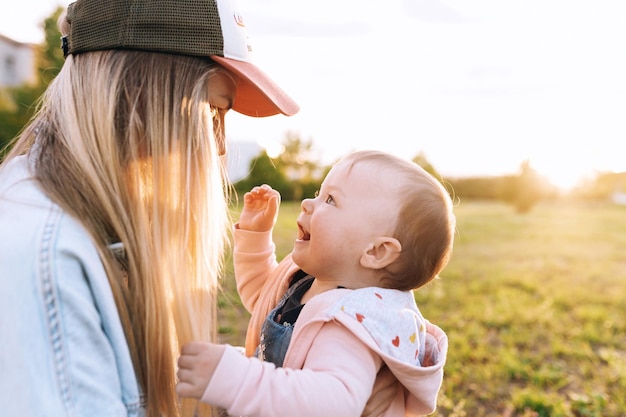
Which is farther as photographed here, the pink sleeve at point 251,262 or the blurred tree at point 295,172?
the blurred tree at point 295,172

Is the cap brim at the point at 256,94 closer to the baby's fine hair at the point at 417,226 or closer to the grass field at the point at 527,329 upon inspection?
the baby's fine hair at the point at 417,226

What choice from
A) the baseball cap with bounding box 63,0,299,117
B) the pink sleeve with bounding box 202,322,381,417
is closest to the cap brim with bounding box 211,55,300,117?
the baseball cap with bounding box 63,0,299,117

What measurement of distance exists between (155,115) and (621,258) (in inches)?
365

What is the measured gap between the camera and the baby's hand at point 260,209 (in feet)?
7.16

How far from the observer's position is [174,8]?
5.46 feet

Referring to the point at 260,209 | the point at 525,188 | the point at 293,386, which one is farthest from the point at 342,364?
the point at 525,188

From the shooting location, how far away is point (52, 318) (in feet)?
4.30

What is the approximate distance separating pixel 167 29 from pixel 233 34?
0.20 meters

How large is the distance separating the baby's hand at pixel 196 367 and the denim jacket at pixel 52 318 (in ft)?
0.47

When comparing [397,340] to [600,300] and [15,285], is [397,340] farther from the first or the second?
[600,300]

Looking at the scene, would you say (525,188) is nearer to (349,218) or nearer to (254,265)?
(254,265)

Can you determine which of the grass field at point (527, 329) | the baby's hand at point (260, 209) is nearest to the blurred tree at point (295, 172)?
the grass field at point (527, 329)

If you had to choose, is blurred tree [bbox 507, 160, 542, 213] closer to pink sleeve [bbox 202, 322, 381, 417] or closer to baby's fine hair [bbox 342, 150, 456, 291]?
baby's fine hair [bbox 342, 150, 456, 291]

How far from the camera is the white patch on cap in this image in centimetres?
174
